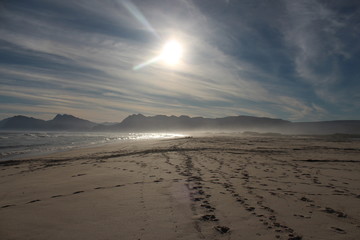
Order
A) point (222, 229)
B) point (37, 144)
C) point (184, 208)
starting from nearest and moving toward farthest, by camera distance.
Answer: point (222, 229)
point (184, 208)
point (37, 144)

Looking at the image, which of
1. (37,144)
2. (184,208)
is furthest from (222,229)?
(37,144)

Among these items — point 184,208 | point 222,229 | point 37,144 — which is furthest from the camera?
point 37,144

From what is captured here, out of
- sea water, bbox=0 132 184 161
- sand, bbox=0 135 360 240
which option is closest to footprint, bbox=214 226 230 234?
sand, bbox=0 135 360 240

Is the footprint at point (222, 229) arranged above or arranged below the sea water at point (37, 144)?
above

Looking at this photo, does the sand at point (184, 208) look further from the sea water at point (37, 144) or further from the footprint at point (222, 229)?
the sea water at point (37, 144)

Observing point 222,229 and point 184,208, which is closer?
point 222,229

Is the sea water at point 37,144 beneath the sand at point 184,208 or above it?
beneath

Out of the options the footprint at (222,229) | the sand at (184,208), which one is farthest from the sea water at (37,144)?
the footprint at (222,229)

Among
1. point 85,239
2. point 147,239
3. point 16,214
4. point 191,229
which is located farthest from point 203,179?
point 16,214

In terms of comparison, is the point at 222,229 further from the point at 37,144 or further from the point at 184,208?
the point at 37,144

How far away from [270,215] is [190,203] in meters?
1.53

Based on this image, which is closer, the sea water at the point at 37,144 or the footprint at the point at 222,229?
the footprint at the point at 222,229

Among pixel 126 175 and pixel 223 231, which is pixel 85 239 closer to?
pixel 223 231

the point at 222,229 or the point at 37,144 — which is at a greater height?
the point at 222,229
